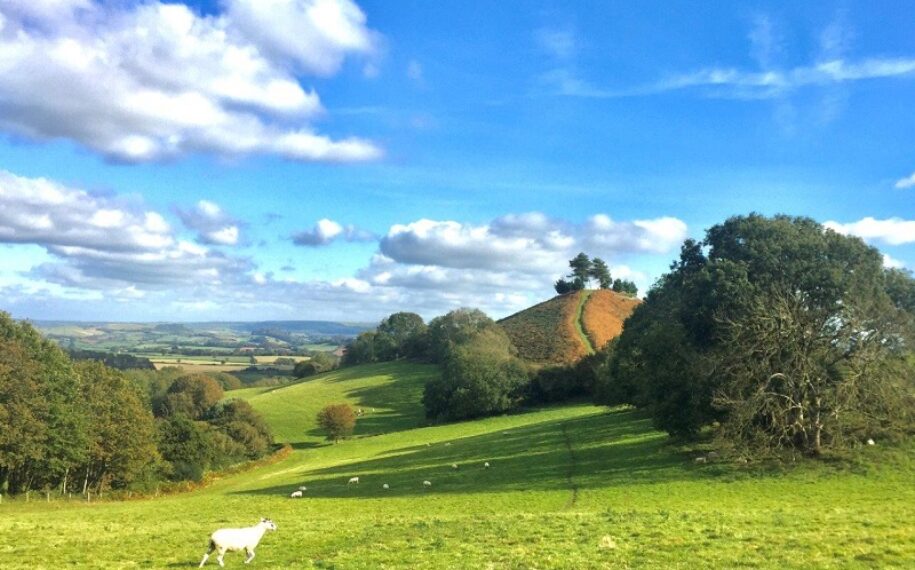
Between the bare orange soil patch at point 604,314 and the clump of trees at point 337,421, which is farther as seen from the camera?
the bare orange soil patch at point 604,314

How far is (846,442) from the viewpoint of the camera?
32.6 metres

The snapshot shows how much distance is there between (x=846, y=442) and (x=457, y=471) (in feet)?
77.7

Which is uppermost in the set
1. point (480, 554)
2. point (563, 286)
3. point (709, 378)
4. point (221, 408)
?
point (563, 286)

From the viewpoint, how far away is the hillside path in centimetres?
12290

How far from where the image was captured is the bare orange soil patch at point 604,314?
424ft

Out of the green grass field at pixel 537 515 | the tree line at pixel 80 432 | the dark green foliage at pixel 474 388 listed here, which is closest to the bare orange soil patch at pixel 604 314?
the dark green foliage at pixel 474 388

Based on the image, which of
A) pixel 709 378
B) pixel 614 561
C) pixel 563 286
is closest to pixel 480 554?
pixel 614 561

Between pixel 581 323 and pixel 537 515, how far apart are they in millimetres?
115608

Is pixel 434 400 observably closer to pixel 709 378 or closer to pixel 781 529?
pixel 709 378

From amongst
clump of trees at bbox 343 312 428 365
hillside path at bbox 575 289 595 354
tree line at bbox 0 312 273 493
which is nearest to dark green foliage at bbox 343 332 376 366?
clump of trees at bbox 343 312 428 365

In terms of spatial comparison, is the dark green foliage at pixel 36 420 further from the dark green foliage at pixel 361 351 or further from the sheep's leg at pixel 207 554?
the dark green foliage at pixel 361 351

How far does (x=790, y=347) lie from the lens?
32938mm

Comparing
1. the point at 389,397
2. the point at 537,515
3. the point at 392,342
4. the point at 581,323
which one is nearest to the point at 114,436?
the point at 537,515

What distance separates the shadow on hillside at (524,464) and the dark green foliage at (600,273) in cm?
10278
